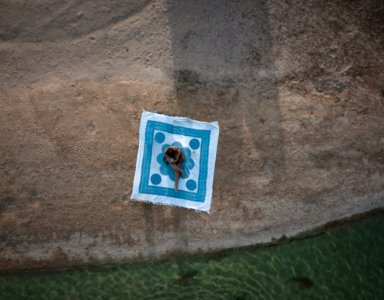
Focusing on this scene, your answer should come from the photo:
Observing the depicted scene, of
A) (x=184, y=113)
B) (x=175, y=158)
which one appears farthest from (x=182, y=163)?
(x=184, y=113)

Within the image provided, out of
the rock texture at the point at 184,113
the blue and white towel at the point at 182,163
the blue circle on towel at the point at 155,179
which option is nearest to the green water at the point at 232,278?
the rock texture at the point at 184,113

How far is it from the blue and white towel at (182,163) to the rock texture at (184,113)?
0.23 feet

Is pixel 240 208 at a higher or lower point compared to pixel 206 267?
higher

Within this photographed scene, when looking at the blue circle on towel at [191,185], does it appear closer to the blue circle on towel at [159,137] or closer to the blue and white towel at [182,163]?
the blue and white towel at [182,163]

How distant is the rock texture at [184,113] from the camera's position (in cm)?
291

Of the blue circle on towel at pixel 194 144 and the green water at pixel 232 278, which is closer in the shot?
the green water at pixel 232 278

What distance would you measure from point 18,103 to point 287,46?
2.24 meters

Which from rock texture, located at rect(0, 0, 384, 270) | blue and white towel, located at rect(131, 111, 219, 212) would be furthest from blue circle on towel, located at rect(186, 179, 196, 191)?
rock texture, located at rect(0, 0, 384, 270)

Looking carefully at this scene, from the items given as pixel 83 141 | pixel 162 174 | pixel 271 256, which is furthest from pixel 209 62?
pixel 271 256

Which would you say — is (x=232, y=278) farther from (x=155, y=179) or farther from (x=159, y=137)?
(x=159, y=137)

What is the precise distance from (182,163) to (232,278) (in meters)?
1.00

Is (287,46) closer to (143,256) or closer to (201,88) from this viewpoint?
(201,88)

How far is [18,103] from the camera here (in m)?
2.95

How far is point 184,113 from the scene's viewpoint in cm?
297
